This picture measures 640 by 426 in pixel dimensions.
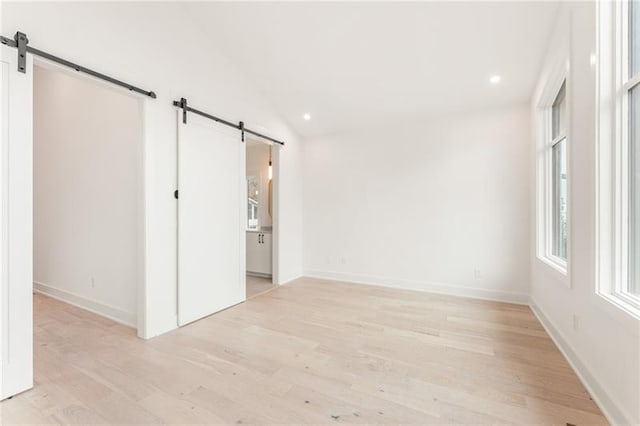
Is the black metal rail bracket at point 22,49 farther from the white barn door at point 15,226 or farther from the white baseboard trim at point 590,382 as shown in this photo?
the white baseboard trim at point 590,382

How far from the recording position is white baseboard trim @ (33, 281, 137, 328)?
2.81 meters

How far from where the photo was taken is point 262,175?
578 cm

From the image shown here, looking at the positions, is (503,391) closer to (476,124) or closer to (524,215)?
(524,215)

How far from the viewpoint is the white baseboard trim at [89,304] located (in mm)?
2809

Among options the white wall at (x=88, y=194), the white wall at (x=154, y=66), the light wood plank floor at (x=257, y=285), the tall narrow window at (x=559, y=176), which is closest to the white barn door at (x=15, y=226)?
the white wall at (x=154, y=66)

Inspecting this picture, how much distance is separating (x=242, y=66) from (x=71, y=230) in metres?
2.97

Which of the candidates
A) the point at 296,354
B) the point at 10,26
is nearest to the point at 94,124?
the point at 10,26

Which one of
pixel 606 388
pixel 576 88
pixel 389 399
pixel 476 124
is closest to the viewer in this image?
pixel 606 388

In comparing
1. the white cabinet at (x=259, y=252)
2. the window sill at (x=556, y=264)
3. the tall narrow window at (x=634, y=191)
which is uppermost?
the tall narrow window at (x=634, y=191)

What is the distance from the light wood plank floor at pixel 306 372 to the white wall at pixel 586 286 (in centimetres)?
16

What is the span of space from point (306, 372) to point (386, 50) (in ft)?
10.6

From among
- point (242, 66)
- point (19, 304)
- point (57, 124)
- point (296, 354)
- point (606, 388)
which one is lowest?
point (296, 354)

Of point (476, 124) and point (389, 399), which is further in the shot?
point (476, 124)

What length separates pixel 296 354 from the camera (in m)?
2.23
